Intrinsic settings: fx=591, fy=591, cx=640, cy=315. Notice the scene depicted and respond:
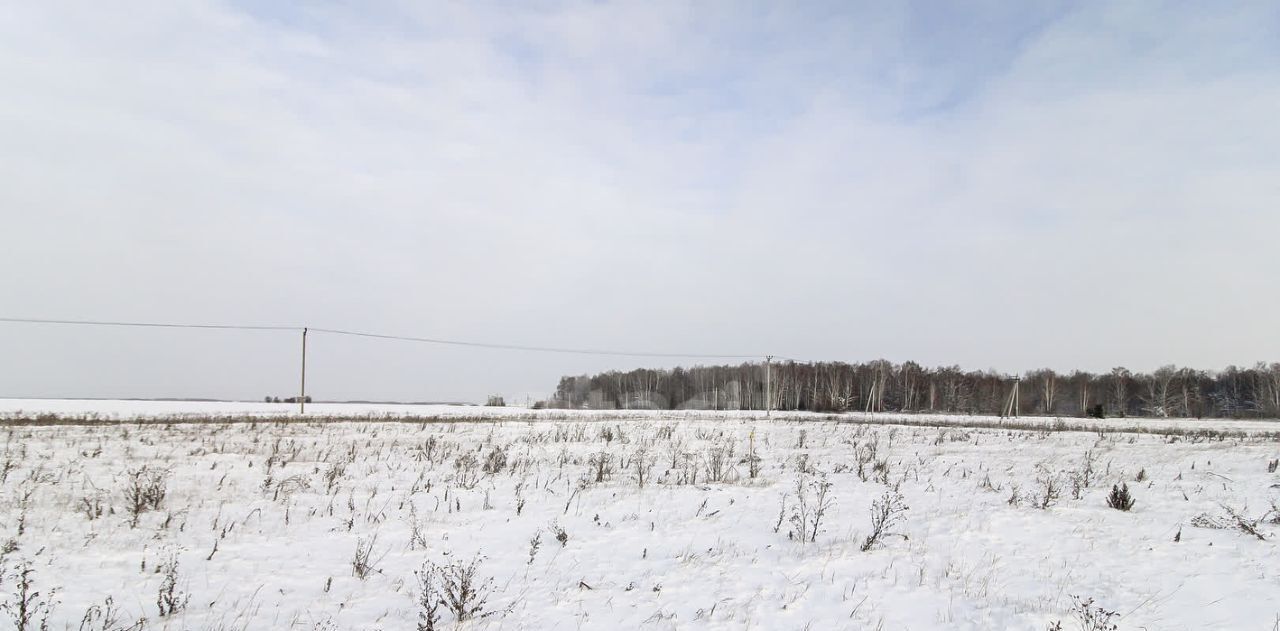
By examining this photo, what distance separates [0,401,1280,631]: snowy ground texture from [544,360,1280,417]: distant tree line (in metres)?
68.7

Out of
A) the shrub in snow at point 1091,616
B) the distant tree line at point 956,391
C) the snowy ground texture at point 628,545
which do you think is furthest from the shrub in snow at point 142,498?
the distant tree line at point 956,391

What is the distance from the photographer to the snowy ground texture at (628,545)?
4395mm

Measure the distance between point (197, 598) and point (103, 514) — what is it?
3693mm

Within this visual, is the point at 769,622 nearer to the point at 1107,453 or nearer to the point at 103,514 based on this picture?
the point at 103,514

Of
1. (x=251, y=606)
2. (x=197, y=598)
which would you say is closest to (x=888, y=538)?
(x=251, y=606)

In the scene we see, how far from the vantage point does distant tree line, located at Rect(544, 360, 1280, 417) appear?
257ft

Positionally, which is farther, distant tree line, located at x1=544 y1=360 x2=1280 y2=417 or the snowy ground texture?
distant tree line, located at x1=544 y1=360 x2=1280 y2=417

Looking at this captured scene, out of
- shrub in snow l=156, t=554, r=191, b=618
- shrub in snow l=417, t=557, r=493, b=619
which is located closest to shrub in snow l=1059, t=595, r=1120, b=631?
shrub in snow l=417, t=557, r=493, b=619

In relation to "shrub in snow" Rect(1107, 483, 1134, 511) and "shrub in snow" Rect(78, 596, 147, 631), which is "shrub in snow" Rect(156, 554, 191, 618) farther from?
"shrub in snow" Rect(1107, 483, 1134, 511)

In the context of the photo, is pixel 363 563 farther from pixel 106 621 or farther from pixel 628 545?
pixel 628 545

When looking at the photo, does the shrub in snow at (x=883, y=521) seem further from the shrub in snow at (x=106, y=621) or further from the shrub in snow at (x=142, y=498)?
the shrub in snow at (x=142, y=498)

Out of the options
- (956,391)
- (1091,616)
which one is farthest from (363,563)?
(956,391)

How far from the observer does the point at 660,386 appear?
105750mm

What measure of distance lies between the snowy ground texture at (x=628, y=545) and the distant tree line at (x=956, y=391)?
68741mm
